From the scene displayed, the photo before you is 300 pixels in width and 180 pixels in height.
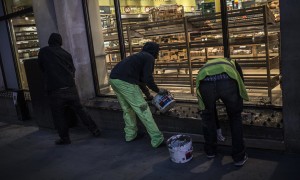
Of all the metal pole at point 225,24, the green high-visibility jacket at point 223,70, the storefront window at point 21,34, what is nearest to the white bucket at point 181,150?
the green high-visibility jacket at point 223,70

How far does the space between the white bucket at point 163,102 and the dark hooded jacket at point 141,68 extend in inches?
7.3

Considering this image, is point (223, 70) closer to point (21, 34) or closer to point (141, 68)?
point (141, 68)

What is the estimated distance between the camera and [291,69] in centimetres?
395

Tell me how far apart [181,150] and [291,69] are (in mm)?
1794

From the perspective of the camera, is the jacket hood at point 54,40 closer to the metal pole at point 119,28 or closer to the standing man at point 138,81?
the metal pole at point 119,28

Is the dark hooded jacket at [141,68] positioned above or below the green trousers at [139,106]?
above

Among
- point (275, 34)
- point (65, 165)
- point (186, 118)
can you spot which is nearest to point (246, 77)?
point (275, 34)

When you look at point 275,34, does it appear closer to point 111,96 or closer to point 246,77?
point 246,77

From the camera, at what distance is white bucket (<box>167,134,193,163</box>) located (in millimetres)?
4398

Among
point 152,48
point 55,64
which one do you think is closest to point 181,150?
point 152,48

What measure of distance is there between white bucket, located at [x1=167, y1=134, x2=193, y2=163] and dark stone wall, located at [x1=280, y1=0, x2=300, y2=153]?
4.29 ft

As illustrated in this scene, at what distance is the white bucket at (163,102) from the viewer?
5.16 meters

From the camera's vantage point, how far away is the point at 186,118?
201 inches

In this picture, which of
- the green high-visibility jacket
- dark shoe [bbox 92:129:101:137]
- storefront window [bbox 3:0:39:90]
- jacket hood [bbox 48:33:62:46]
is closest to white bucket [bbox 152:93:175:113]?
the green high-visibility jacket
